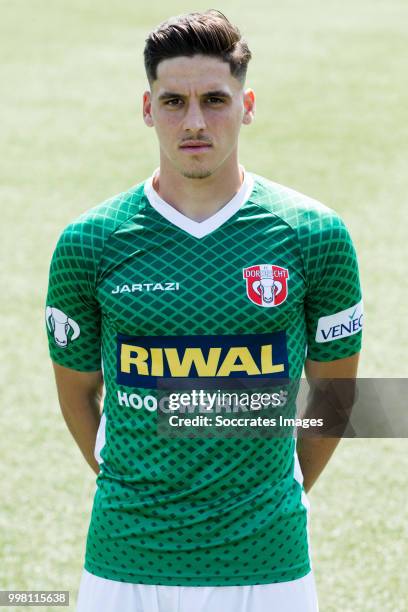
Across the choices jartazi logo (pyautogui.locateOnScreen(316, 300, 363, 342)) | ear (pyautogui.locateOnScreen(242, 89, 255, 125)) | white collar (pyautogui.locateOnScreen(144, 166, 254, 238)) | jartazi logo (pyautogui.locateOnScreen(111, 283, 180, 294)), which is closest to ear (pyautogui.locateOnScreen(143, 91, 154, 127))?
white collar (pyautogui.locateOnScreen(144, 166, 254, 238))

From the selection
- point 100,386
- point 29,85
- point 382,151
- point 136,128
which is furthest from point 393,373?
point 29,85

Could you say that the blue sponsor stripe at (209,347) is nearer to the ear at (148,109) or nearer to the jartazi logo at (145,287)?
the jartazi logo at (145,287)

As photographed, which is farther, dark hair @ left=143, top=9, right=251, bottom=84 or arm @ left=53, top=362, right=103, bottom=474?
arm @ left=53, top=362, right=103, bottom=474

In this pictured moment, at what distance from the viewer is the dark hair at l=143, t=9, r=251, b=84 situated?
3.06 metres

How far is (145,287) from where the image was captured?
3.05 meters

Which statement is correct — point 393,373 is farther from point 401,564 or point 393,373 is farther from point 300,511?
point 300,511

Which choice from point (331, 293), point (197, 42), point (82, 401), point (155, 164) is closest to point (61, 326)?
point (82, 401)

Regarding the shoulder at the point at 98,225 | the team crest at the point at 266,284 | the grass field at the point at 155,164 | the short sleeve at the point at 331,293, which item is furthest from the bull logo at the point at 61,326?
the grass field at the point at 155,164

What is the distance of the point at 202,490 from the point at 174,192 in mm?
829

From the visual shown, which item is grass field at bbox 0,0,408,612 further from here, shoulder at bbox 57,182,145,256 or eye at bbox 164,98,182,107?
eye at bbox 164,98,182,107

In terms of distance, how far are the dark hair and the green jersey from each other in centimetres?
35

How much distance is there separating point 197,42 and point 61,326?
0.91m

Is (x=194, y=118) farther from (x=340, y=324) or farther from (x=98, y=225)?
(x=340, y=324)

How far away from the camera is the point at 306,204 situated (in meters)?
3.16
